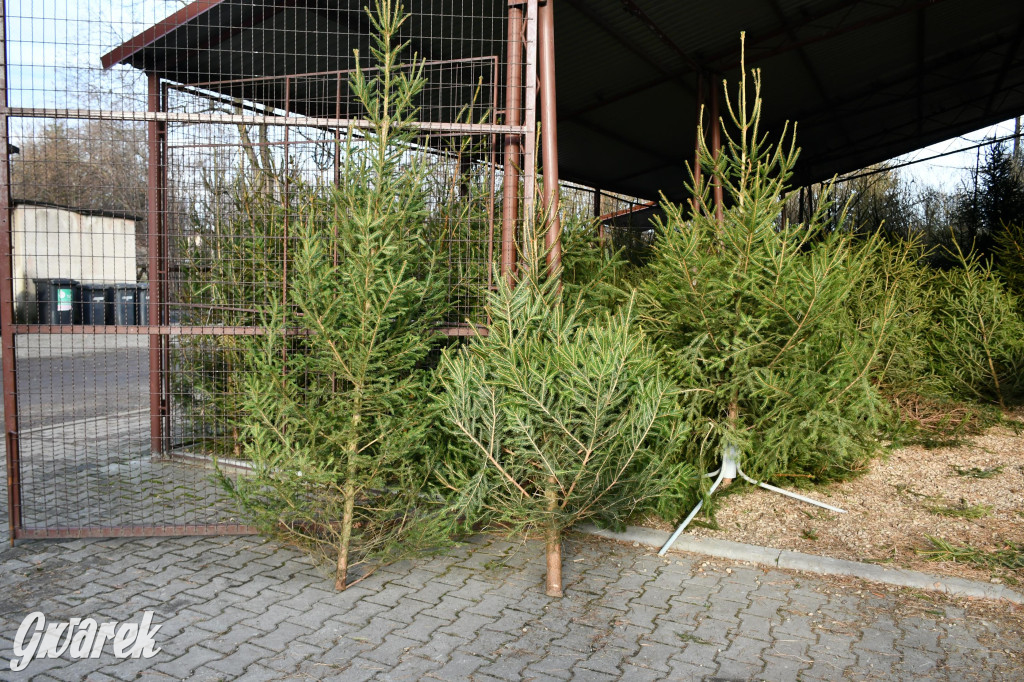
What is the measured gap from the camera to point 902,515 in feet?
19.3

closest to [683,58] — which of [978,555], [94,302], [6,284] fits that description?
[978,555]

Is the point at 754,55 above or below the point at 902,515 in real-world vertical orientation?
above

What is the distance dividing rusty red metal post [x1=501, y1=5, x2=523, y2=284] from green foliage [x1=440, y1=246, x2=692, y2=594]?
83cm

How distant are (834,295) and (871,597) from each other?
224 cm

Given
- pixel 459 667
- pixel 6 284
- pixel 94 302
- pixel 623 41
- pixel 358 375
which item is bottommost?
pixel 459 667

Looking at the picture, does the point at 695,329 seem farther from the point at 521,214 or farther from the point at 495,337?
the point at 495,337

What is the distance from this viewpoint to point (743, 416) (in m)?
6.06

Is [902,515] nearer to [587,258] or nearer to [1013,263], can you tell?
[587,258]

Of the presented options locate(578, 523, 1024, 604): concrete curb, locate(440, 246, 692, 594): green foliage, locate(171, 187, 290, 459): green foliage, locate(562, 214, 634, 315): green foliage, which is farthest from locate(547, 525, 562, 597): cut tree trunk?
locate(171, 187, 290, 459): green foliage

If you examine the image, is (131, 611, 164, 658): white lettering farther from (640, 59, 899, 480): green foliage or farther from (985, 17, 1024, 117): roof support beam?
(985, 17, 1024, 117): roof support beam

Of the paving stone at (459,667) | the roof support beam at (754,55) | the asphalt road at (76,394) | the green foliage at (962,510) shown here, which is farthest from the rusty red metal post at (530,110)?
the roof support beam at (754,55)

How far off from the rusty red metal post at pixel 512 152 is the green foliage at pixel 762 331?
1.37m

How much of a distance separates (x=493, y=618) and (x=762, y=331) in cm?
309

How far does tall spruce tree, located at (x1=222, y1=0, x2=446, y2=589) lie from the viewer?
4492 millimetres
